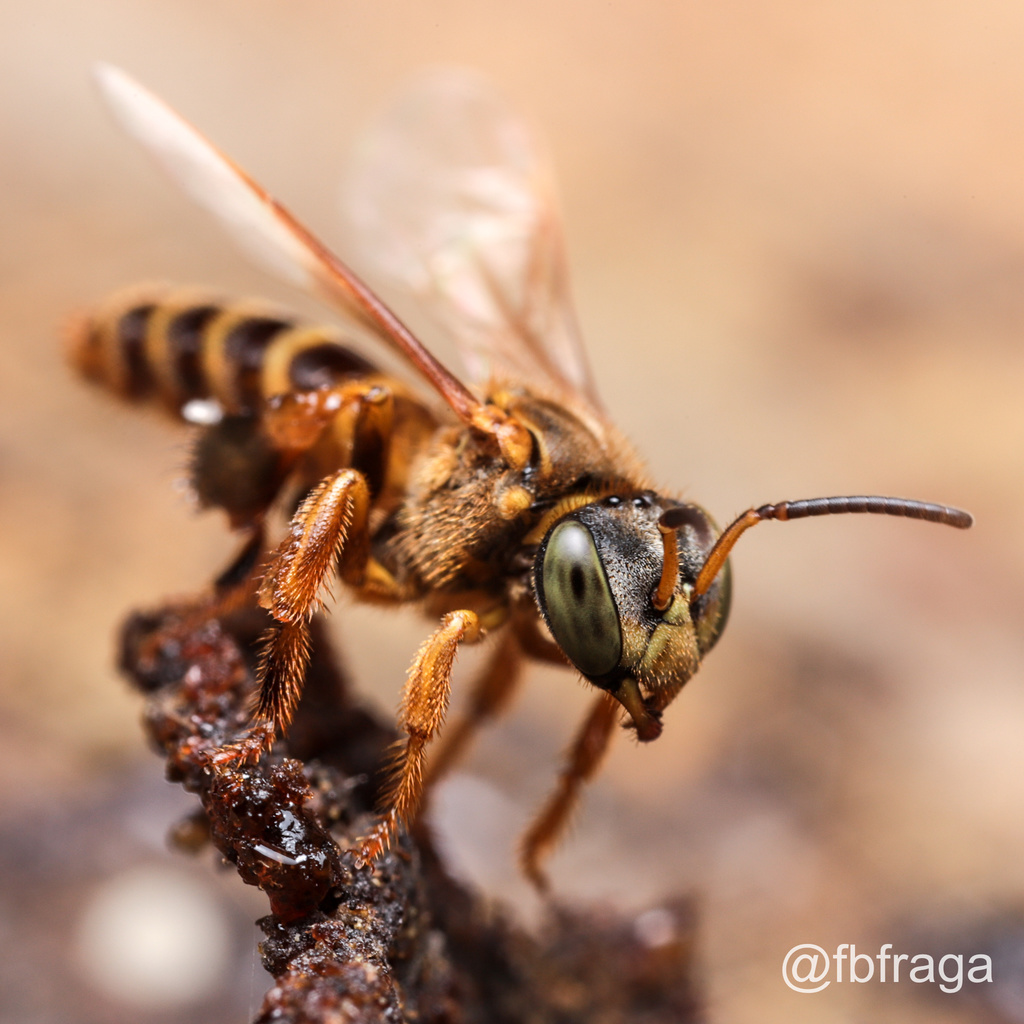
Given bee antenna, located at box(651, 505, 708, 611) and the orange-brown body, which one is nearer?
bee antenna, located at box(651, 505, 708, 611)

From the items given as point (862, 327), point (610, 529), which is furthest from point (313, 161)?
point (610, 529)

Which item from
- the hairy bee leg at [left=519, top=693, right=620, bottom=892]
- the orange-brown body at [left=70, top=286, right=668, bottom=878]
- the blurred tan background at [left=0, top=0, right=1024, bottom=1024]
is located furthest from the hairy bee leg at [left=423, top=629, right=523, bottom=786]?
the hairy bee leg at [left=519, top=693, right=620, bottom=892]

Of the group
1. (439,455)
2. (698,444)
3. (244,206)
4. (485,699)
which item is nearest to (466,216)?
(244,206)

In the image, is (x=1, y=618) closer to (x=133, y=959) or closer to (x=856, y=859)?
(x=133, y=959)

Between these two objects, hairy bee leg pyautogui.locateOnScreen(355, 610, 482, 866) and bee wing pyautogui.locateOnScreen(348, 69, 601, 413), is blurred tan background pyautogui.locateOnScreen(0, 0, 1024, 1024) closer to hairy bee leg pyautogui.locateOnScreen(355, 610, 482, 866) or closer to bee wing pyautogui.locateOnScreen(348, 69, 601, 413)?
hairy bee leg pyautogui.locateOnScreen(355, 610, 482, 866)

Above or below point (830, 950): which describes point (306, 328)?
above

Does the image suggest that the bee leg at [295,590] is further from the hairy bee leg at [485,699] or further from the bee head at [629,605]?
the hairy bee leg at [485,699]

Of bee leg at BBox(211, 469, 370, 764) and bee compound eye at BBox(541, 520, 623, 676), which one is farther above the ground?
bee leg at BBox(211, 469, 370, 764)
